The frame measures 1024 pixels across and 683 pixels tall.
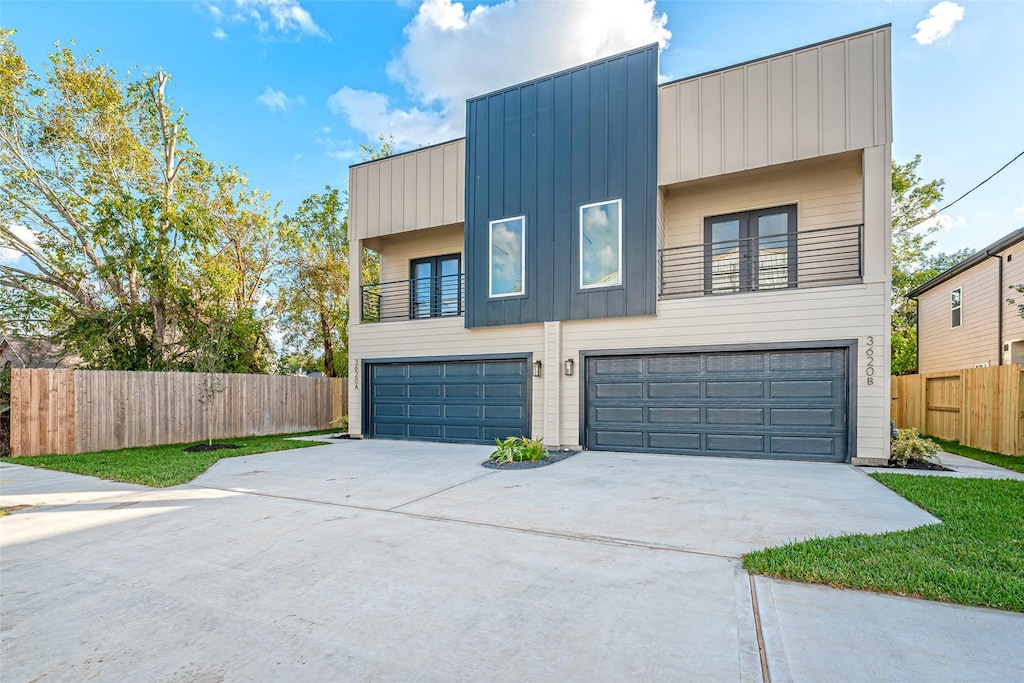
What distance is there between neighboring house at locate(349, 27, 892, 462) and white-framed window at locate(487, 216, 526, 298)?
1.7 inches

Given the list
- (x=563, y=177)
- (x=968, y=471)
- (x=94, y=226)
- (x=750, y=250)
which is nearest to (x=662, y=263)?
(x=750, y=250)

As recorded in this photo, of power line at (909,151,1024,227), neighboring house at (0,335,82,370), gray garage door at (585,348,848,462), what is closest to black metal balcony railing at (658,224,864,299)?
gray garage door at (585,348,848,462)

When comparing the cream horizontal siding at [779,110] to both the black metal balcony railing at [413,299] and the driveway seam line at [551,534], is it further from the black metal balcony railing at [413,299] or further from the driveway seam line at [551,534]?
the driveway seam line at [551,534]

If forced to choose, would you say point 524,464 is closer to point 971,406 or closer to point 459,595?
point 459,595

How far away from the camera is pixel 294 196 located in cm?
1794

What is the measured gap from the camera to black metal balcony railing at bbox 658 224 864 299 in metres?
7.98

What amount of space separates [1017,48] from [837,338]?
25.0 feet

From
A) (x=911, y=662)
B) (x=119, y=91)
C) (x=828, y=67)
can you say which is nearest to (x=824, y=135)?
(x=828, y=67)

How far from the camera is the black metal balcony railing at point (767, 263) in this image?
7.98 m

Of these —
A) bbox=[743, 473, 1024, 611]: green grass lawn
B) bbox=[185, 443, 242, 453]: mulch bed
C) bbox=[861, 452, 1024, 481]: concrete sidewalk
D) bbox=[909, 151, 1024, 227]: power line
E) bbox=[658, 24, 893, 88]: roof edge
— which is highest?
bbox=[658, 24, 893, 88]: roof edge

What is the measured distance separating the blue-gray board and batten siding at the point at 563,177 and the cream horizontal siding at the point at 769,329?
445 mm

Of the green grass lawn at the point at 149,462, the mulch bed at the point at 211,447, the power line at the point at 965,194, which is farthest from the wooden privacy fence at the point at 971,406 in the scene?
the mulch bed at the point at 211,447

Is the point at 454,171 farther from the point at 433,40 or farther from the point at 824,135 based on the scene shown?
the point at 824,135

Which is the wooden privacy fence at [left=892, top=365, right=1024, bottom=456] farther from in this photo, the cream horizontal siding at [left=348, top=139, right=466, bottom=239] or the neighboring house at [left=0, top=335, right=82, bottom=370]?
the neighboring house at [left=0, top=335, right=82, bottom=370]
